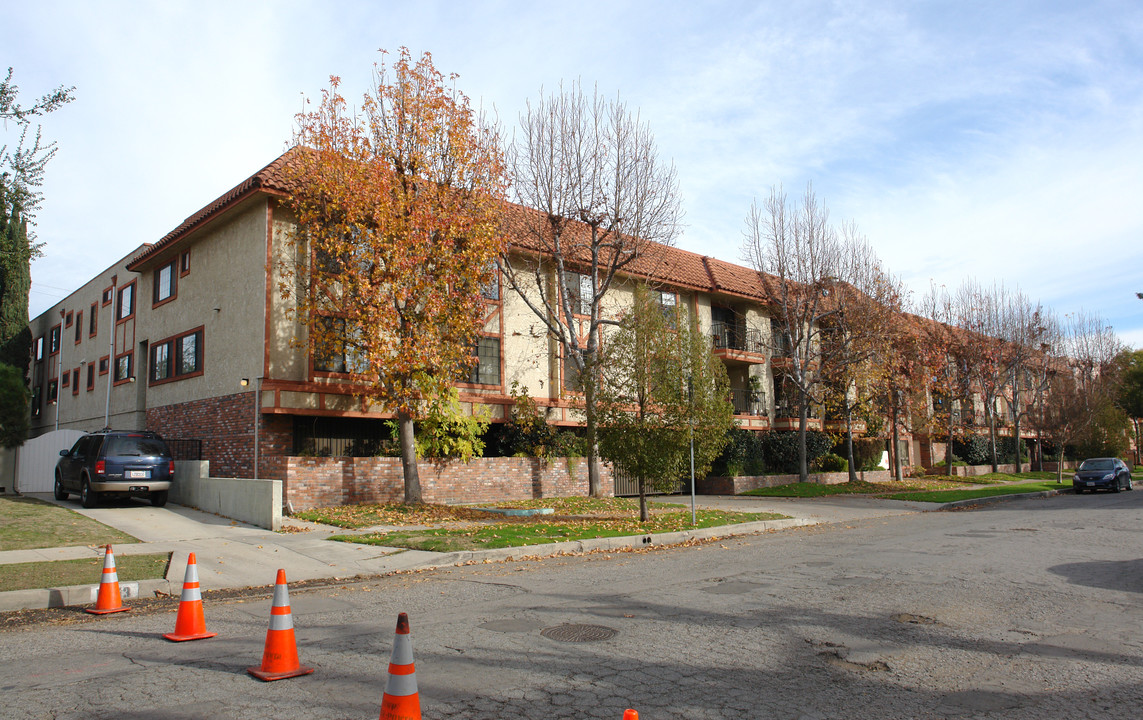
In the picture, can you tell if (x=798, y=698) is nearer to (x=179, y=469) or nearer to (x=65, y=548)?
(x=65, y=548)

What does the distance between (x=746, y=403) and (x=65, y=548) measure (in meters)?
26.2

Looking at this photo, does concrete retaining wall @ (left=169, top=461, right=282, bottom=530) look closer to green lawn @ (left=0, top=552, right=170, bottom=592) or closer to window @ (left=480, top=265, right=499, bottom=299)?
green lawn @ (left=0, top=552, right=170, bottom=592)

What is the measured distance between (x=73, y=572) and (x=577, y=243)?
1632 centimetres

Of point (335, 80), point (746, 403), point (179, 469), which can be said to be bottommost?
point (179, 469)

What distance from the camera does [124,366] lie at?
1095 inches

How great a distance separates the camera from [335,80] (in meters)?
18.0

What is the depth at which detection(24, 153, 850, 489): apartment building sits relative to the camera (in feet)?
64.1

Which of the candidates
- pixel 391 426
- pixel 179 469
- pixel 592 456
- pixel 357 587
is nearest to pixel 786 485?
pixel 592 456

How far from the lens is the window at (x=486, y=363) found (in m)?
23.2

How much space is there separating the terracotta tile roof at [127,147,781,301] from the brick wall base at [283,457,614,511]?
643cm

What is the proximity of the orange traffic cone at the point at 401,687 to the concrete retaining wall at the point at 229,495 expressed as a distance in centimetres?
1216

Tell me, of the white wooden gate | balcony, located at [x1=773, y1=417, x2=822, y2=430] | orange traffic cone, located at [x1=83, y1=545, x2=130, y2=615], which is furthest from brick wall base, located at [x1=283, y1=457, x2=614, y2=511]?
the white wooden gate

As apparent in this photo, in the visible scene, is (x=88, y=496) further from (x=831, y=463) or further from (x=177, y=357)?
(x=831, y=463)

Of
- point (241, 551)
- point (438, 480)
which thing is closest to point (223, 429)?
point (438, 480)
